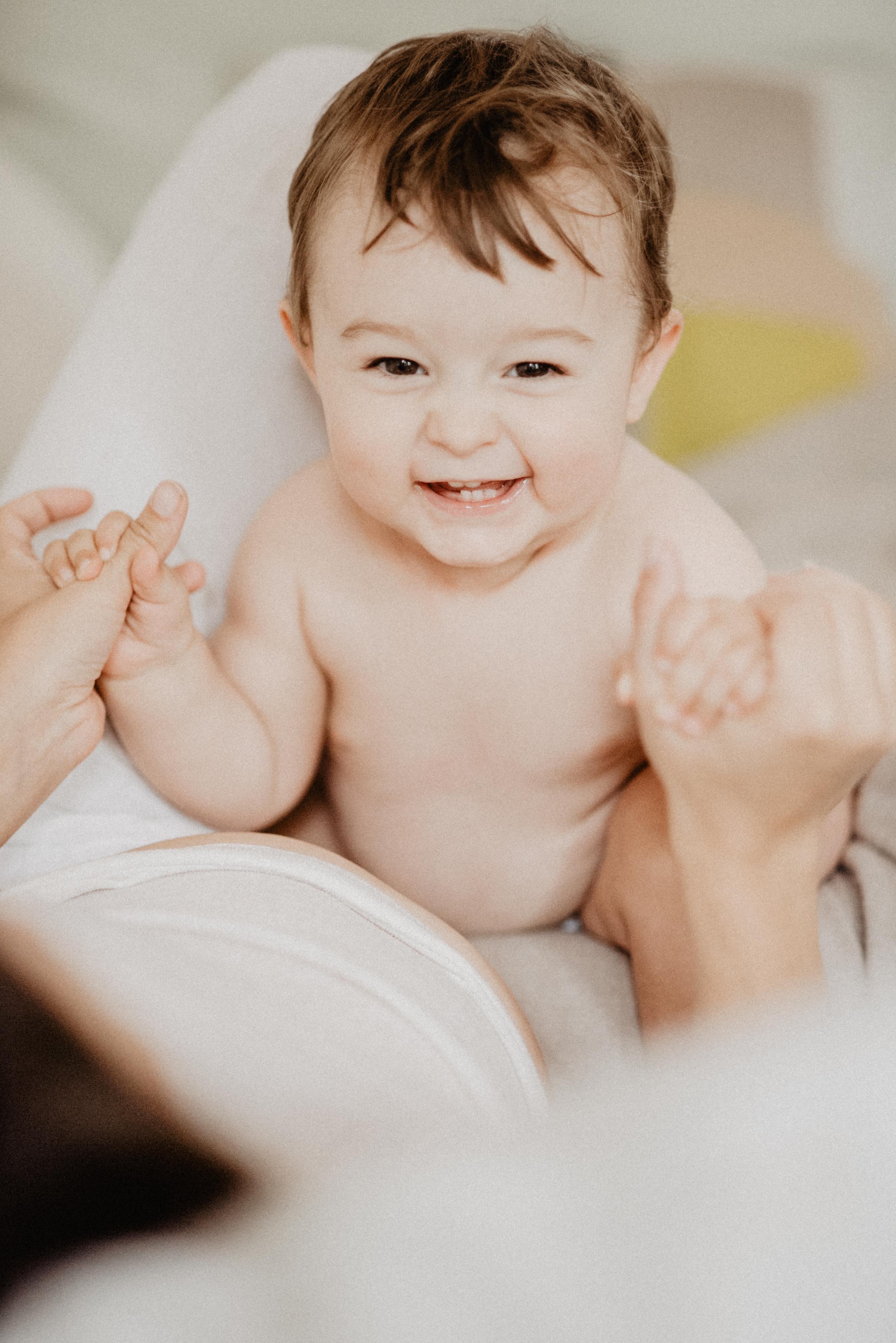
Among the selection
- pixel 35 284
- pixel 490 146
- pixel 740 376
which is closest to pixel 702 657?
pixel 490 146

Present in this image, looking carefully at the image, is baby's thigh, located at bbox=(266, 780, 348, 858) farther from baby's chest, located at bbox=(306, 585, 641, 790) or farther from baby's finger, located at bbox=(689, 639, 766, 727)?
baby's finger, located at bbox=(689, 639, 766, 727)

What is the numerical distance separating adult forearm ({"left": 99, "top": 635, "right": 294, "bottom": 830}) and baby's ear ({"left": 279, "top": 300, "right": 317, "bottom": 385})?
16 centimetres

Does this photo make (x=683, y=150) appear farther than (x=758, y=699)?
Yes

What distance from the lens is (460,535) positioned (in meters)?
0.55

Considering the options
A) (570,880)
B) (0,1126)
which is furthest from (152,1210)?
(570,880)

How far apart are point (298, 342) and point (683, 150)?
28 centimetres

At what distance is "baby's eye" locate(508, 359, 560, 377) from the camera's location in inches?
20.1

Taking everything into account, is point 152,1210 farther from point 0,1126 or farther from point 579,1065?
point 579,1065

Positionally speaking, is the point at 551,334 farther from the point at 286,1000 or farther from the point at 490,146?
the point at 286,1000

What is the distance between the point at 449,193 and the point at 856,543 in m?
0.51

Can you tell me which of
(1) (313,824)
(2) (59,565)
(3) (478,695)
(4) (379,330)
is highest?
(4) (379,330)

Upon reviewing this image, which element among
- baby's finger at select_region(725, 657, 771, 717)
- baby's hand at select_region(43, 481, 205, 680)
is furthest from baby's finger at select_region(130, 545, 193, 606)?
baby's finger at select_region(725, 657, 771, 717)

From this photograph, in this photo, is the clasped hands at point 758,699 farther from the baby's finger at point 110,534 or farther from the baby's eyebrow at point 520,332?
the baby's finger at point 110,534

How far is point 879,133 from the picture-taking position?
719 millimetres
